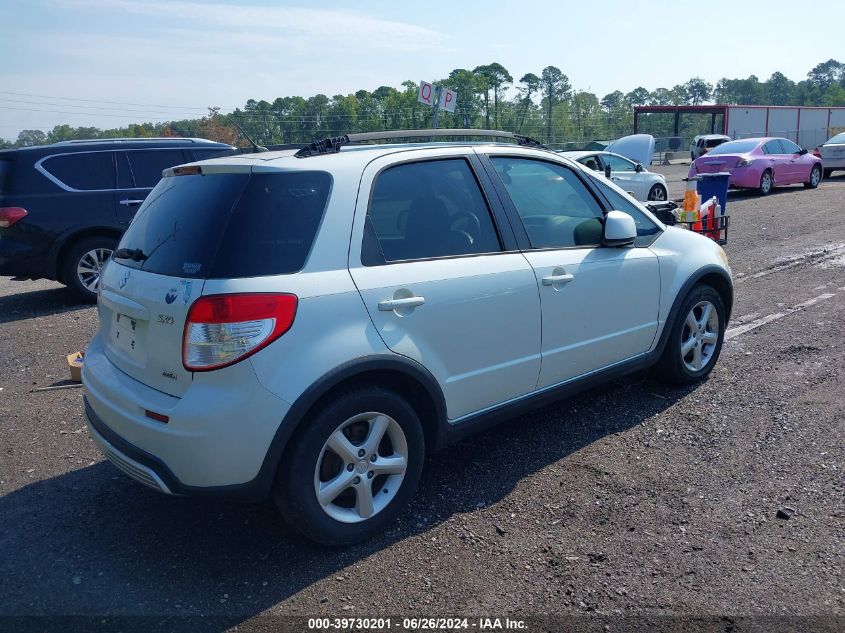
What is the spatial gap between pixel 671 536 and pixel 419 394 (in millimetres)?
1357

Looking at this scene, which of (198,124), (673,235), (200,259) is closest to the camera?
(200,259)

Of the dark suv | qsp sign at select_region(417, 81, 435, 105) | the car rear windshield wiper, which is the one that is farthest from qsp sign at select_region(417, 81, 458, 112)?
the car rear windshield wiper

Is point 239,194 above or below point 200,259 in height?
above

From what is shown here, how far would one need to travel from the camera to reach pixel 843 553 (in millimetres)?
3158

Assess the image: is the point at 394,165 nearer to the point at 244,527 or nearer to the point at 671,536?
the point at 244,527

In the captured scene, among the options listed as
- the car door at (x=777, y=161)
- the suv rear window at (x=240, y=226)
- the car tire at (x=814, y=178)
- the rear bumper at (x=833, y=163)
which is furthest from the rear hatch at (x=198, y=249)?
the rear bumper at (x=833, y=163)

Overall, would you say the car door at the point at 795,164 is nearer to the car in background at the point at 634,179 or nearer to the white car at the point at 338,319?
the car in background at the point at 634,179

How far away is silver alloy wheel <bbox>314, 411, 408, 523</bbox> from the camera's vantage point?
10.5ft

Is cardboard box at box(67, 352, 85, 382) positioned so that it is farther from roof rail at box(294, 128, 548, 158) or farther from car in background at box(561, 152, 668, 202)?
car in background at box(561, 152, 668, 202)

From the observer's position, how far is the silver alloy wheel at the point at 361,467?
10.5ft

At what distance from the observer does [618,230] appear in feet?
14.1

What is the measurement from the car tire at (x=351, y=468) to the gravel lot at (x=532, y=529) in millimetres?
152

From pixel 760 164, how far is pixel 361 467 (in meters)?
18.3

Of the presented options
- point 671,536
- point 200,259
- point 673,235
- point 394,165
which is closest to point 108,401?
point 200,259
